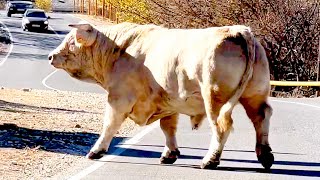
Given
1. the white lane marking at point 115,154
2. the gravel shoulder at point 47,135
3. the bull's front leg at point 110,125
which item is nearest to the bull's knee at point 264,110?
the bull's front leg at point 110,125

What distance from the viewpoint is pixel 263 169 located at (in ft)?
35.5

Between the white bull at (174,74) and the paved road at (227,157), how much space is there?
0.29 m

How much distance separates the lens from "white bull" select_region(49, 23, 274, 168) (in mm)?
9969

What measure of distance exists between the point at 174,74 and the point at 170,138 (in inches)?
52.3

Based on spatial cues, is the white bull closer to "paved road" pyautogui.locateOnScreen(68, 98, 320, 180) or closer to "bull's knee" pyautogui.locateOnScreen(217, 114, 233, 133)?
"bull's knee" pyautogui.locateOnScreen(217, 114, 233, 133)

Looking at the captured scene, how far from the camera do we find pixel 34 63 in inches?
1965

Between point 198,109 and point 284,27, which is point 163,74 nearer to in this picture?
point 198,109

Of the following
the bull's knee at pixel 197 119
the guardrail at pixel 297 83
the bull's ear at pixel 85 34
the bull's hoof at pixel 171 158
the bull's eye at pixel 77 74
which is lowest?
the guardrail at pixel 297 83

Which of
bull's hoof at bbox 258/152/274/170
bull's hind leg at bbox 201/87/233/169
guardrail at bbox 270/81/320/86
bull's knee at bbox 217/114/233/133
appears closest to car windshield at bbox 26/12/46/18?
guardrail at bbox 270/81/320/86

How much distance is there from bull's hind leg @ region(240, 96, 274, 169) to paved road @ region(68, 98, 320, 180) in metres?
0.30

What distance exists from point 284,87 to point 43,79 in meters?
11.5

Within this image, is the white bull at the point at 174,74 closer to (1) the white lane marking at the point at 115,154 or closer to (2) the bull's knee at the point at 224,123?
(2) the bull's knee at the point at 224,123

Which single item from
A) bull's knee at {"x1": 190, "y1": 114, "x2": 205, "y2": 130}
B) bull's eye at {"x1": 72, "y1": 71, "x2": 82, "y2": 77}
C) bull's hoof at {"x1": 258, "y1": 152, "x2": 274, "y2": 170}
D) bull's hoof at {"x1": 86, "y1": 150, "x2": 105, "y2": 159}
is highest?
bull's eye at {"x1": 72, "y1": 71, "x2": 82, "y2": 77}

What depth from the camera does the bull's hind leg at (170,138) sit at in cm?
1139
